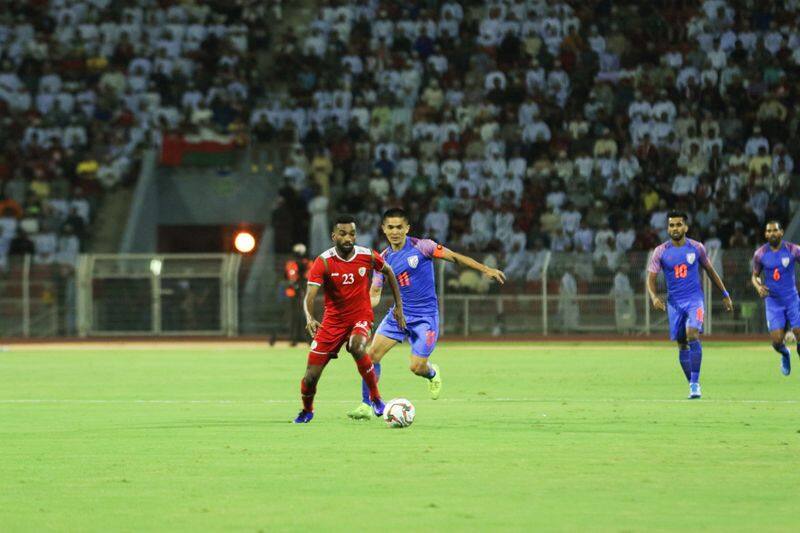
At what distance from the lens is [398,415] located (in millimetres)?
13938

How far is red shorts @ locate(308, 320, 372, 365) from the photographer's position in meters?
14.4

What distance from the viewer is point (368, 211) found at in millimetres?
36750

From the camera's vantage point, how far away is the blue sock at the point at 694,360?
17.8m

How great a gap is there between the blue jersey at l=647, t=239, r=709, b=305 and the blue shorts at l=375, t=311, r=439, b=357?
355cm

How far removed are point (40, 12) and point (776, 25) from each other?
20.7 meters

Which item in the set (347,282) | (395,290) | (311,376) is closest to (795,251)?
(395,290)

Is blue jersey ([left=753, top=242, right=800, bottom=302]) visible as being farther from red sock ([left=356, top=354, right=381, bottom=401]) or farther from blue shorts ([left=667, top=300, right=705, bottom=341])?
red sock ([left=356, top=354, right=381, bottom=401])

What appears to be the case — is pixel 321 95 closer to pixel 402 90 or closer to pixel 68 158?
pixel 402 90

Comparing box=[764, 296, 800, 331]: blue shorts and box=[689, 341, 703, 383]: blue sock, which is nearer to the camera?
box=[689, 341, 703, 383]: blue sock

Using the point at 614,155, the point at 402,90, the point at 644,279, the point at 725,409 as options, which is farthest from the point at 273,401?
the point at 402,90

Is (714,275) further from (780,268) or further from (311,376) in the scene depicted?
(311,376)

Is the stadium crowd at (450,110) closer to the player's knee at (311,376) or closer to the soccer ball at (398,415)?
the player's knee at (311,376)

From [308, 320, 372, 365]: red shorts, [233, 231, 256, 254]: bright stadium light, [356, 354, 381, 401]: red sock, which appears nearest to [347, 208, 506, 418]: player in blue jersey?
[356, 354, 381, 401]: red sock

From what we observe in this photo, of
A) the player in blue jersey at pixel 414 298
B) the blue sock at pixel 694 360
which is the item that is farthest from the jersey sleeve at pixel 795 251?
the player in blue jersey at pixel 414 298
